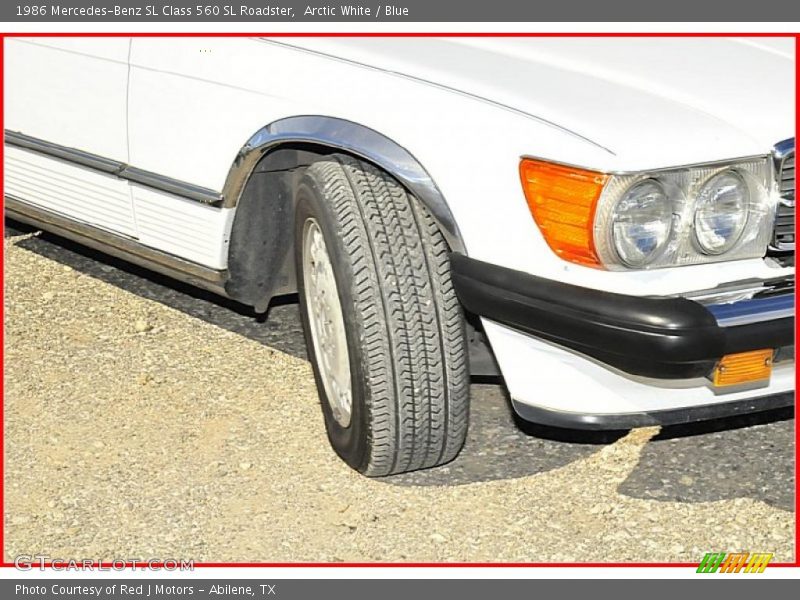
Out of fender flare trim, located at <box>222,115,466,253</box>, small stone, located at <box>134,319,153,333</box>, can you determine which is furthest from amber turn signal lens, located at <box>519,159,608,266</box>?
small stone, located at <box>134,319,153,333</box>

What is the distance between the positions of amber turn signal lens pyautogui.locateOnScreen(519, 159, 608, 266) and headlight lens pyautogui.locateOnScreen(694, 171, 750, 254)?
26 centimetres

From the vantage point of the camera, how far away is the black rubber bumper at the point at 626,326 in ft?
11.0

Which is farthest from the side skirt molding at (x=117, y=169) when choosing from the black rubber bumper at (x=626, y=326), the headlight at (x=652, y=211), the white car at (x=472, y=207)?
the headlight at (x=652, y=211)

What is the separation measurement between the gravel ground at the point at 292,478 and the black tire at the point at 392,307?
0.27 m

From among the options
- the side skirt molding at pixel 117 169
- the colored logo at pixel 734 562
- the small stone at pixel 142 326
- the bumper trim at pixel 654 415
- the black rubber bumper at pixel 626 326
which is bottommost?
the small stone at pixel 142 326

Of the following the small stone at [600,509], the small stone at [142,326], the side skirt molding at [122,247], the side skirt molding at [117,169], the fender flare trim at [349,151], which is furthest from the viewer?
the small stone at [142,326]

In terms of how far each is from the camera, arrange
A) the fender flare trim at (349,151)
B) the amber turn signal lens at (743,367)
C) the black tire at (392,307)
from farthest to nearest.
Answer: the black tire at (392,307)
the fender flare trim at (349,151)
the amber turn signal lens at (743,367)

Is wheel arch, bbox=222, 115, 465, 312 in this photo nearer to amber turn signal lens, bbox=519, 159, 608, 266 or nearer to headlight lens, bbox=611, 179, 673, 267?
amber turn signal lens, bbox=519, 159, 608, 266

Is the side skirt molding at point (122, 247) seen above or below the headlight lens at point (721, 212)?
below

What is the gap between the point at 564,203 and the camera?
3.40 m

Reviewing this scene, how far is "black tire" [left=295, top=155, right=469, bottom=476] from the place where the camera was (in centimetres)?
379

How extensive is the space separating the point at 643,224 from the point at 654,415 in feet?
1.72

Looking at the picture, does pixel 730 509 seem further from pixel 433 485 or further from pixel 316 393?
pixel 316 393

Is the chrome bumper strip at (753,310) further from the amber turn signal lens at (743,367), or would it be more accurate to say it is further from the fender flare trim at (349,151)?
the fender flare trim at (349,151)
